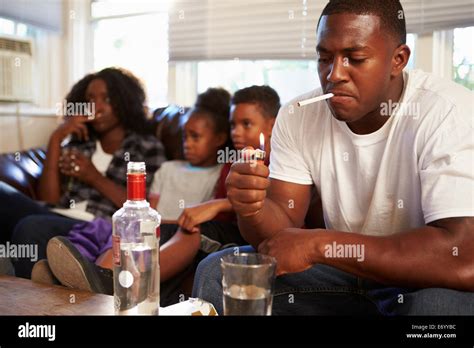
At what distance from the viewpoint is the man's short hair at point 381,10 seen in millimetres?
1045

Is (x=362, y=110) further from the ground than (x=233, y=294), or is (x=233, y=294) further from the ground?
(x=362, y=110)

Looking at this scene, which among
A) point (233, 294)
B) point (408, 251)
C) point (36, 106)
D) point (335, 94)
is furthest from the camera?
point (36, 106)

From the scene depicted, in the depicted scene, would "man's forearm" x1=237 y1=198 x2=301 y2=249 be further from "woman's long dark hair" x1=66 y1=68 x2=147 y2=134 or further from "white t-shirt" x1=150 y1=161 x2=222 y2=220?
"woman's long dark hair" x1=66 y1=68 x2=147 y2=134

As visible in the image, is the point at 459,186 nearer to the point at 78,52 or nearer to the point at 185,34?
the point at 185,34

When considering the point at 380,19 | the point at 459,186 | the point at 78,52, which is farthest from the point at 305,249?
the point at 78,52

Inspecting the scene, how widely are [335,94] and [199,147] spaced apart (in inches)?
34.6

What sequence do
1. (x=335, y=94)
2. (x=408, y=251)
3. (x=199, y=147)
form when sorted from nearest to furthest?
(x=408, y=251) → (x=335, y=94) → (x=199, y=147)

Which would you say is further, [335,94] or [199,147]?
[199,147]

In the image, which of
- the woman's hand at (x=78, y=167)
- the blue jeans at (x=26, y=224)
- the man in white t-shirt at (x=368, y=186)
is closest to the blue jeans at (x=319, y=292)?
the man in white t-shirt at (x=368, y=186)

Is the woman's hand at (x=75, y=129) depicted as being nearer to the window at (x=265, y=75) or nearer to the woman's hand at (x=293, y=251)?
the window at (x=265, y=75)

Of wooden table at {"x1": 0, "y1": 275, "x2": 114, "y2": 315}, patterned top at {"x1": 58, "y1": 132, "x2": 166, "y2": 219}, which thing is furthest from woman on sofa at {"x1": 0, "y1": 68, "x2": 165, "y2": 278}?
wooden table at {"x1": 0, "y1": 275, "x2": 114, "y2": 315}

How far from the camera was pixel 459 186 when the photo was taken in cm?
89

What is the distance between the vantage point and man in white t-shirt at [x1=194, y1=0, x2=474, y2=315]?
0.86m

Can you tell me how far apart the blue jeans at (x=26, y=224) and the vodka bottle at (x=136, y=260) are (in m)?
0.90
